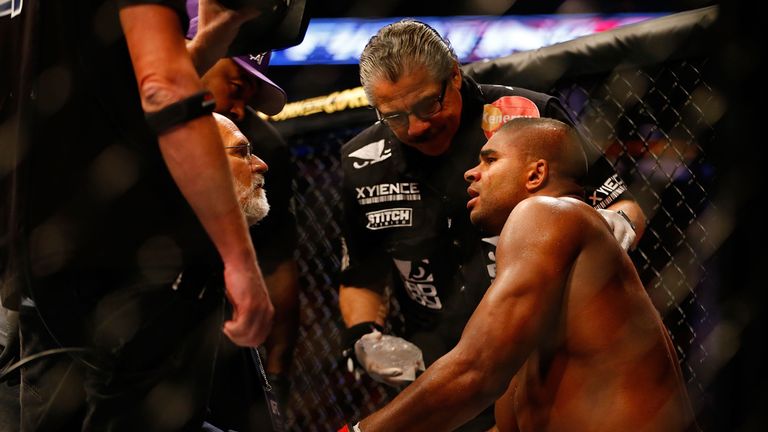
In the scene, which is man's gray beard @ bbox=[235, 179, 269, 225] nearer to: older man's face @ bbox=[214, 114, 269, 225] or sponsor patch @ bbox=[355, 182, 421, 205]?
older man's face @ bbox=[214, 114, 269, 225]

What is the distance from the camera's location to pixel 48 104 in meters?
1.13

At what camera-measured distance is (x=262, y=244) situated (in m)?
2.32

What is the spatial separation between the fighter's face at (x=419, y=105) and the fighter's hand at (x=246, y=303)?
0.97 metres

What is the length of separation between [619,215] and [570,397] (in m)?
0.55

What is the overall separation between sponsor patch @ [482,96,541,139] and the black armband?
112 centimetres

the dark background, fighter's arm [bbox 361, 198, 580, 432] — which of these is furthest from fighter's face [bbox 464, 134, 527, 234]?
the dark background

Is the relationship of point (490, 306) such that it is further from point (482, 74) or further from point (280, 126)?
point (280, 126)

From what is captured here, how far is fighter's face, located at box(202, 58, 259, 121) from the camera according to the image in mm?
2070

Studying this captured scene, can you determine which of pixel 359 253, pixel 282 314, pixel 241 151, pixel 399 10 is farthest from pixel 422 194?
pixel 399 10

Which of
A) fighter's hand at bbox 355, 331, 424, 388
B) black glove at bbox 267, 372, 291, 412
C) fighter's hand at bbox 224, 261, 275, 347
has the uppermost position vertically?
fighter's hand at bbox 224, 261, 275, 347

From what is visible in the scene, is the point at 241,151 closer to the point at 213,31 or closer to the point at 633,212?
the point at 213,31

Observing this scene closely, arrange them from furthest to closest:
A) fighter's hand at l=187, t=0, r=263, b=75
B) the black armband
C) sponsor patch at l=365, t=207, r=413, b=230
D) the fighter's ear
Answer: sponsor patch at l=365, t=207, r=413, b=230, the fighter's ear, fighter's hand at l=187, t=0, r=263, b=75, the black armband

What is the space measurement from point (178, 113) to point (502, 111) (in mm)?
1188

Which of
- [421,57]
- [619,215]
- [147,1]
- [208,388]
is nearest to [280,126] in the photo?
[421,57]
